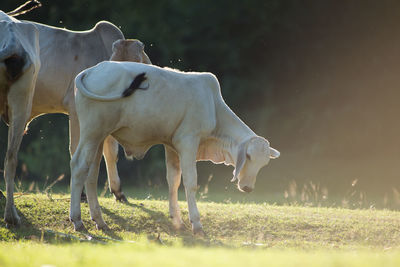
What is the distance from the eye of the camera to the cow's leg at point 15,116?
717cm

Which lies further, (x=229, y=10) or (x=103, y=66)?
(x=229, y=10)

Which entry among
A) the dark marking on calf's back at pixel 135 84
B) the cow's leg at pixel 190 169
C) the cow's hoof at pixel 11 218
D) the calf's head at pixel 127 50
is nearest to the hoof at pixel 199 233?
the cow's leg at pixel 190 169

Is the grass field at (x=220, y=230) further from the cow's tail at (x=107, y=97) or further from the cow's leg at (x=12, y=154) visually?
the cow's tail at (x=107, y=97)

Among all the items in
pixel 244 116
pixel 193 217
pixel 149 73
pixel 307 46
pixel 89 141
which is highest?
pixel 307 46

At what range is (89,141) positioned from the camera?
7.18m

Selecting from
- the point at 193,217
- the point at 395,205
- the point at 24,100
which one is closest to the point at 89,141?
the point at 24,100

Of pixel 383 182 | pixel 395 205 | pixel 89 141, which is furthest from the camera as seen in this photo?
pixel 383 182

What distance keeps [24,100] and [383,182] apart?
37.7 feet

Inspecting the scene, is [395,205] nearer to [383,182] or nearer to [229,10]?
[383,182]

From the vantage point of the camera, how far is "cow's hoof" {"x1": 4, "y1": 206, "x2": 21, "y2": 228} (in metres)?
7.35

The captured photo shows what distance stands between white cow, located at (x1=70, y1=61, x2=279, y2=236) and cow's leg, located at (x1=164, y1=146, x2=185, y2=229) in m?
0.02

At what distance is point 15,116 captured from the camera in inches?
283

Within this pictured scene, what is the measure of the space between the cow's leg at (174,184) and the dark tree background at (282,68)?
419 inches

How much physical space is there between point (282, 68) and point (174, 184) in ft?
41.8
